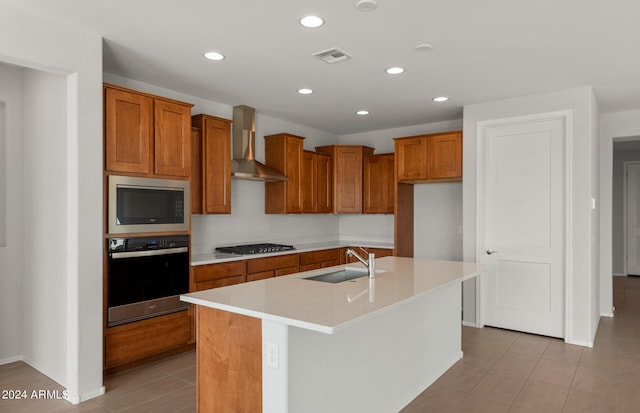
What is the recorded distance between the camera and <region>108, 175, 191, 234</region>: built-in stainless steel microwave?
10.9ft

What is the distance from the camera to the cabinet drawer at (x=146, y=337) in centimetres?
335

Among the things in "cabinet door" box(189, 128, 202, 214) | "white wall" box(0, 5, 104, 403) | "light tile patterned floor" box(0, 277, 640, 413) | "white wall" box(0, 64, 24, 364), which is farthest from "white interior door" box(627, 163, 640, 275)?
"white wall" box(0, 64, 24, 364)

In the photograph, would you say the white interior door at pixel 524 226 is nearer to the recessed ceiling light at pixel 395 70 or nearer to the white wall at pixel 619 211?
the recessed ceiling light at pixel 395 70

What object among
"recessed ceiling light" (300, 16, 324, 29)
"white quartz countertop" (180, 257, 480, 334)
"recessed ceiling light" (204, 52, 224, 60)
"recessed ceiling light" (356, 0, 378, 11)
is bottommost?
"white quartz countertop" (180, 257, 480, 334)

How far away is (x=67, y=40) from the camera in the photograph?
2.84m

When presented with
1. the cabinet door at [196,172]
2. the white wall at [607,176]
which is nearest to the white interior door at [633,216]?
the white wall at [607,176]

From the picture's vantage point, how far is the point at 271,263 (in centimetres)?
482

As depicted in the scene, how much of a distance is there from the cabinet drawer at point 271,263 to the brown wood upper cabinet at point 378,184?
165cm

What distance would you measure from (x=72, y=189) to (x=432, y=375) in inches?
120

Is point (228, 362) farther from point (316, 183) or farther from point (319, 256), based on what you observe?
point (316, 183)

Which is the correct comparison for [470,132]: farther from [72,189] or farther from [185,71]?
[72,189]

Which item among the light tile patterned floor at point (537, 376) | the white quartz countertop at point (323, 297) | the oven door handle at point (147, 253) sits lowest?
the light tile patterned floor at point (537, 376)

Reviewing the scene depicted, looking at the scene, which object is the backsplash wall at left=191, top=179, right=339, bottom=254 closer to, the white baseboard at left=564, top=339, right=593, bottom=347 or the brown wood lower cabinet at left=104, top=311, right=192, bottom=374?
the brown wood lower cabinet at left=104, top=311, right=192, bottom=374

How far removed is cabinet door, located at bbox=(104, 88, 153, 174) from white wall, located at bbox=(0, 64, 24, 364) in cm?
112
